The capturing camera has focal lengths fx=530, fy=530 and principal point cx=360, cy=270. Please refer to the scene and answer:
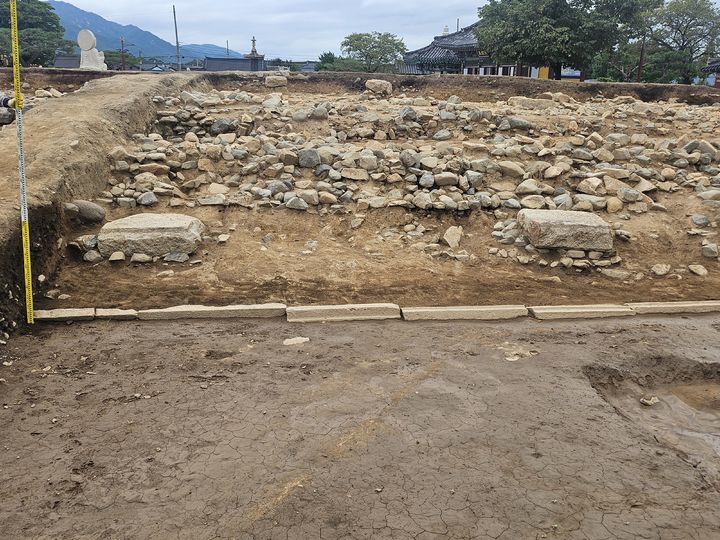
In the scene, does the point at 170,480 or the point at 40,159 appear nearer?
the point at 170,480

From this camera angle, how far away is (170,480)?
2.76 meters

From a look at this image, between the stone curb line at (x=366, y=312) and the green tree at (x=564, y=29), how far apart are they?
570 inches

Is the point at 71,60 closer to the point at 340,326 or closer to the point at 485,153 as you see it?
the point at 485,153

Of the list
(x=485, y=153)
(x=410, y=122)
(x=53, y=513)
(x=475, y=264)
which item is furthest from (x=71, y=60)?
(x=53, y=513)

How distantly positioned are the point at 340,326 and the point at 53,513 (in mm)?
2678

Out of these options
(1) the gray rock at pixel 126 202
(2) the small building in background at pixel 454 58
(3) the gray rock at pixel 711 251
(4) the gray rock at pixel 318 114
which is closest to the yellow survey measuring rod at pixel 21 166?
(1) the gray rock at pixel 126 202

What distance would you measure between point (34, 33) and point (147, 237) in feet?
87.2

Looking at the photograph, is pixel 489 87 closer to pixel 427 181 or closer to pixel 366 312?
pixel 427 181

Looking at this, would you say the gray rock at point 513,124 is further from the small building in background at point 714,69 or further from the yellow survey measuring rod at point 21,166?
the small building in background at point 714,69

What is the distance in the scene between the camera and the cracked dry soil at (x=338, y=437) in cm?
253

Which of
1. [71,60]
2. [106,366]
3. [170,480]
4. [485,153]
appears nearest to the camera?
[170,480]

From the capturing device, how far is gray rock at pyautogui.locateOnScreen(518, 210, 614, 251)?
20.7 ft

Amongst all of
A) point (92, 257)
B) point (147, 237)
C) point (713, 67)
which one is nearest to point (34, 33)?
point (92, 257)

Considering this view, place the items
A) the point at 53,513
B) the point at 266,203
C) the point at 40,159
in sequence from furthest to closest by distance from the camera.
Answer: the point at 266,203, the point at 40,159, the point at 53,513
